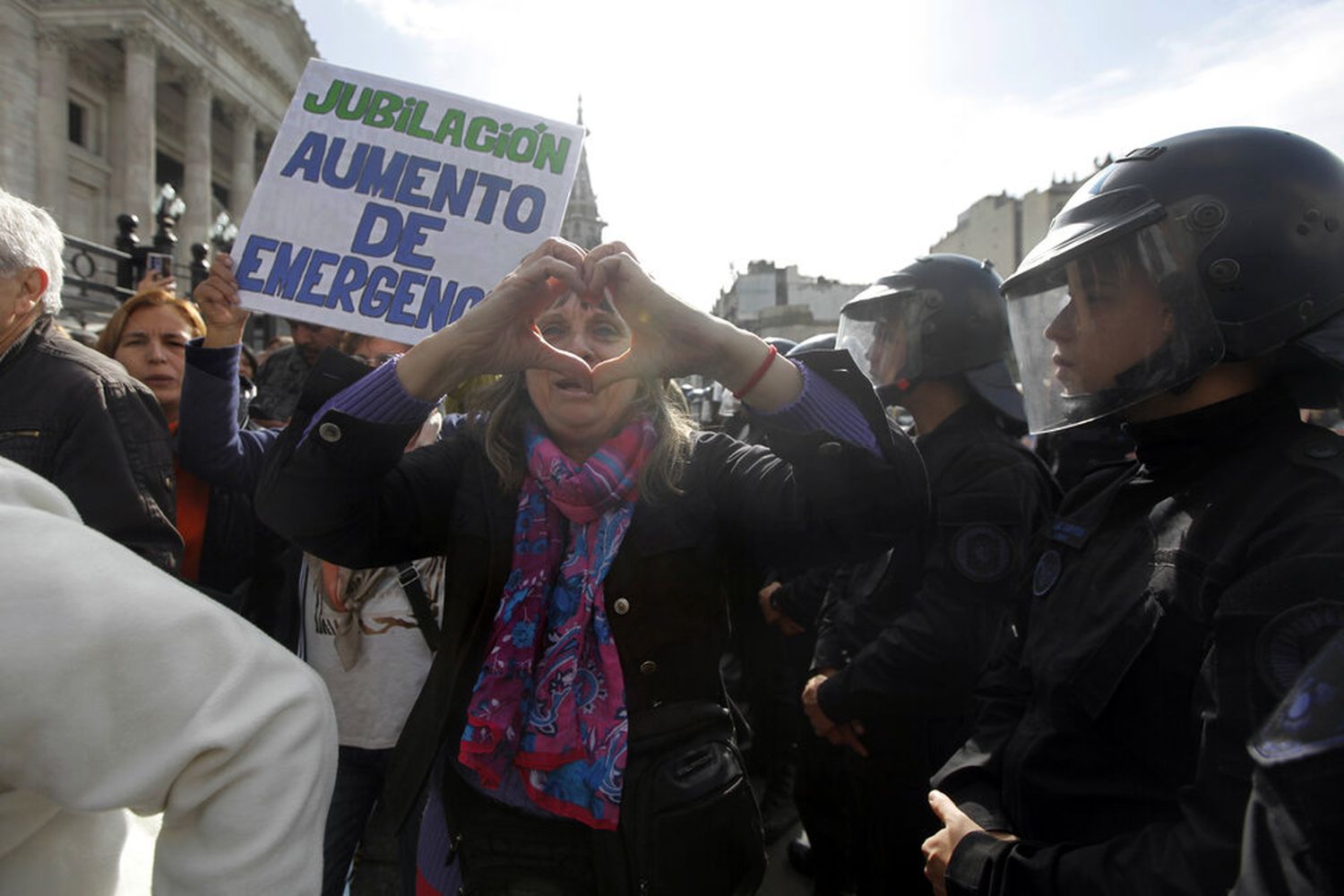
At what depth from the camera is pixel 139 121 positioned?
1086 inches

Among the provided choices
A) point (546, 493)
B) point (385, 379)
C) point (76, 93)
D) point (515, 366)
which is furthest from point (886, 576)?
point (76, 93)

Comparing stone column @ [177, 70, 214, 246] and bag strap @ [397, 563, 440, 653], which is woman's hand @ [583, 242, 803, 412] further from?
stone column @ [177, 70, 214, 246]

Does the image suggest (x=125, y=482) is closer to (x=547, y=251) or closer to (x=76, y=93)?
(x=547, y=251)

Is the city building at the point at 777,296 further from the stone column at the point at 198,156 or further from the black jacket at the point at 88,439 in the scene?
the black jacket at the point at 88,439

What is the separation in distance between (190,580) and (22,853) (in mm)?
1866

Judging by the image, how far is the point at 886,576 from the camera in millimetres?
2596

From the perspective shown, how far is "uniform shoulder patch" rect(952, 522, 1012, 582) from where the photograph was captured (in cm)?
227

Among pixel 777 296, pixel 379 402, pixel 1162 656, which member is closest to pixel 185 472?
pixel 379 402

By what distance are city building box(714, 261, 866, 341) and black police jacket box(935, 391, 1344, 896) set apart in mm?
46129

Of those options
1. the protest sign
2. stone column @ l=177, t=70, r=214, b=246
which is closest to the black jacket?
the protest sign

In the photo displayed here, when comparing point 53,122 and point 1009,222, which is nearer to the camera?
point 53,122

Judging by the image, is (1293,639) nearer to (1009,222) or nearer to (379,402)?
(379,402)

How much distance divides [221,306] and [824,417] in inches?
73.4

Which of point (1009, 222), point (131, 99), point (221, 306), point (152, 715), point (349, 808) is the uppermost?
point (1009, 222)
